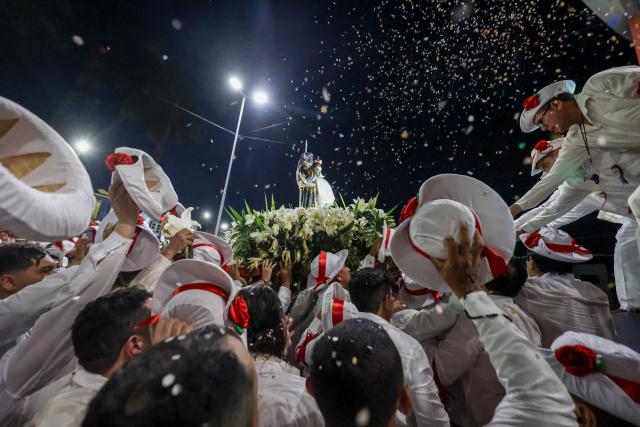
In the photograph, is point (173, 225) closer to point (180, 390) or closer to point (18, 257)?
point (18, 257)

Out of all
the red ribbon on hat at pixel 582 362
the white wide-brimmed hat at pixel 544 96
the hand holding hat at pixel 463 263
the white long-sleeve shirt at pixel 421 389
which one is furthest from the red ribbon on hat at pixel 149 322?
the white wide-brimmed hat at pixel 544 96

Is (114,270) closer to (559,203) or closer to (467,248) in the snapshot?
(467,248)

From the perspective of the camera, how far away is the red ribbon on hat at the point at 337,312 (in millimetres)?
2752

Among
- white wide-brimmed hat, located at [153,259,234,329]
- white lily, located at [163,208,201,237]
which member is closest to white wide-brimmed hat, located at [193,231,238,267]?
white lily, located at [163,208,201,237]

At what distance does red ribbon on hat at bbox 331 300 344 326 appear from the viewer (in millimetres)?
2752

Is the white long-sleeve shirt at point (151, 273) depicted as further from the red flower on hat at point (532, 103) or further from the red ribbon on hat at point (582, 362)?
the red flower on hat at point (532, 103)

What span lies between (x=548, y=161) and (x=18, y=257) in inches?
256

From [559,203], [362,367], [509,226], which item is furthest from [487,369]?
[559,203]

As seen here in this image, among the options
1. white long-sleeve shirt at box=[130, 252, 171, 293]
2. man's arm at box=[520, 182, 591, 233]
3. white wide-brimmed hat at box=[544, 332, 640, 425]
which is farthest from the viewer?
man's arm at box=[520, 182, 591, 233]

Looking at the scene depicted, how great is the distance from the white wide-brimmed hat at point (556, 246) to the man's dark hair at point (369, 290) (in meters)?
2.20

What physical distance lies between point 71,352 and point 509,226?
3.16 meters

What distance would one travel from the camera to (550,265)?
4.11 m

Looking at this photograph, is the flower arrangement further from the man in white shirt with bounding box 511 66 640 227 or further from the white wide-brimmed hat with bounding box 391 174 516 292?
the white wide-brimmed hat with bounding box 391 174 516 292

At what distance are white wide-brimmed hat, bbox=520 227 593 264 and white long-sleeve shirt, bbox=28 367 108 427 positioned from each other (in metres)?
4.55
